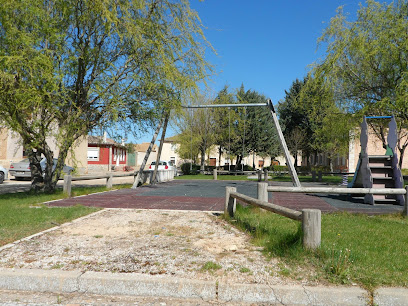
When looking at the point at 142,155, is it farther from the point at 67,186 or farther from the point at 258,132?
the point at 67,186

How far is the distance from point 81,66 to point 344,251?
34.3 feet

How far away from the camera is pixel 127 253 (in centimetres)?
504

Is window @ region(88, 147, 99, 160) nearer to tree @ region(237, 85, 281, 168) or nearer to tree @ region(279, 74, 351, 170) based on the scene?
tree @ region(237, 85, 281, 168)

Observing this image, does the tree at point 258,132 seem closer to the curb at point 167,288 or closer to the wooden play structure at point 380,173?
the wooden play structure at point 380,173

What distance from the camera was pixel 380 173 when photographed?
12445 millimetres

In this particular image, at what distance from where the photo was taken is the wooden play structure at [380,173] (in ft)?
37.6

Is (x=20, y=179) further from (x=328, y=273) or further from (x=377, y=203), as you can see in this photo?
(x=328, y=273)

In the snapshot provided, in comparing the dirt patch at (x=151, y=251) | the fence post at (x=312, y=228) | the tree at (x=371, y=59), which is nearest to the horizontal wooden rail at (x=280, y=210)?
the fence post at (x=312, y=228)

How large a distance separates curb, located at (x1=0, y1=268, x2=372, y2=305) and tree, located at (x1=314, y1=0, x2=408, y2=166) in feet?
46.4

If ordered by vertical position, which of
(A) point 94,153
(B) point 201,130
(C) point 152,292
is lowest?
(C) point 152,292

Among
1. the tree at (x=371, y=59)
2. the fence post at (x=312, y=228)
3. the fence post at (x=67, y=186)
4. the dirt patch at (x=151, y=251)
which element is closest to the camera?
the dirt patch at (x=151, y=251)

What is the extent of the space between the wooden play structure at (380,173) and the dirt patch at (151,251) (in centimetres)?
673

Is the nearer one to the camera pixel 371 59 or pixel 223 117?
pixel 371 59

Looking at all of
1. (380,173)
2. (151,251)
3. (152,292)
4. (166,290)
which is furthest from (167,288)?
(380,173)
